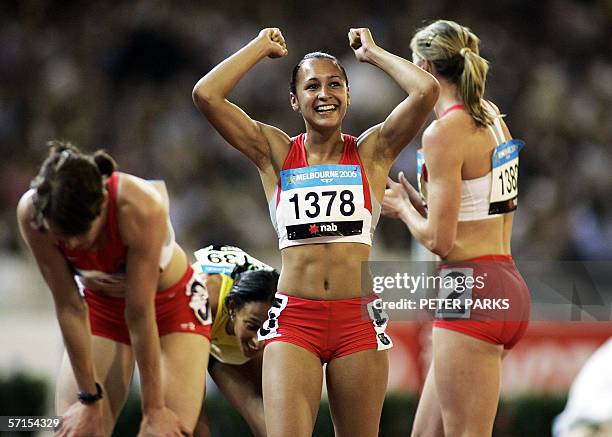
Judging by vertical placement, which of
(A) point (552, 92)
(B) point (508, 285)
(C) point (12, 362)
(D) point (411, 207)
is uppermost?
(A) point (552, 92)

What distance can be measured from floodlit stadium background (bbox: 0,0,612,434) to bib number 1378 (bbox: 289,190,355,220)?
4033 millimetres

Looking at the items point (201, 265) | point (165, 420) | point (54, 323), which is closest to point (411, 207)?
point (201, 265)

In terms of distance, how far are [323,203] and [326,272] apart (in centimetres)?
28

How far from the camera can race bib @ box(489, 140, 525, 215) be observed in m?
4.55

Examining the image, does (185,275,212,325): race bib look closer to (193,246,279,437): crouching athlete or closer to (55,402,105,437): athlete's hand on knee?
(193,246,279,437): crouching athlete

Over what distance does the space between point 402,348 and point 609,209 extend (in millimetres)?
3356

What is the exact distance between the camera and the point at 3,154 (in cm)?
912

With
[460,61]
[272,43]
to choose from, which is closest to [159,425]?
[272,43]

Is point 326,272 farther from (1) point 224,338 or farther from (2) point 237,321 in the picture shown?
(1) point 224,338

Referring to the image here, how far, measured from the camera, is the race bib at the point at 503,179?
14.9ft

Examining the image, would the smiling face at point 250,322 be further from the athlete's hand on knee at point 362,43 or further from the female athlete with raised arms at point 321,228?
the athlete's hand on knee at point 362,43

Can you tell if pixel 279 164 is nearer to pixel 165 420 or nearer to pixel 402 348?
pixel 165 420

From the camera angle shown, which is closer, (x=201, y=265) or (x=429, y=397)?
(x=429, y=397)

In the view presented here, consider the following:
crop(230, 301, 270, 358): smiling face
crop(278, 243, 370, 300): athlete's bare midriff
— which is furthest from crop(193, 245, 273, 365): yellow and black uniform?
crop(278, 243, 370, 300): athlete's bare midriff
